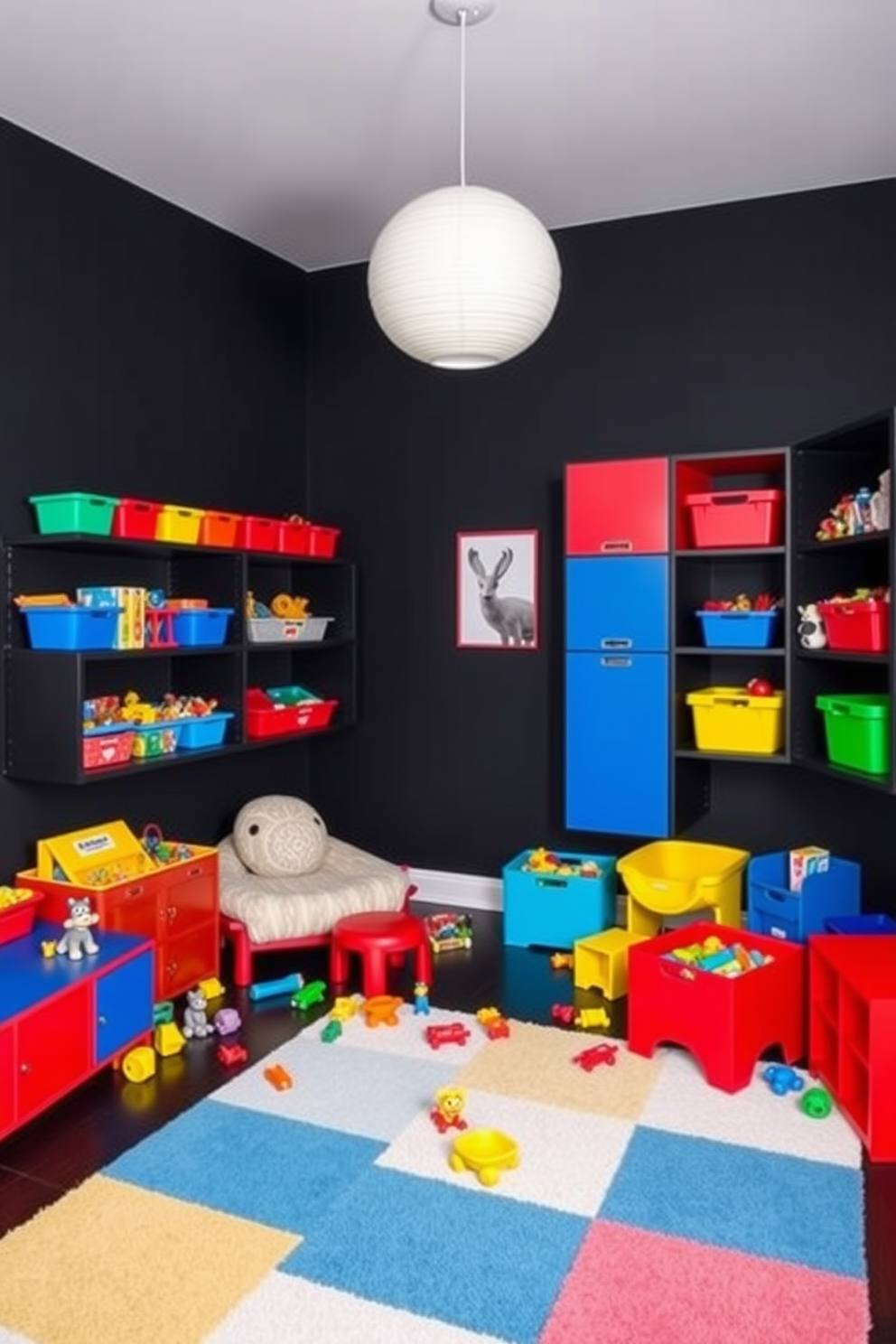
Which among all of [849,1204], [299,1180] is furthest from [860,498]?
[299,1180]

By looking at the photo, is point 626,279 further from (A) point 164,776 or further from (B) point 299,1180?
(B) point 299,1180

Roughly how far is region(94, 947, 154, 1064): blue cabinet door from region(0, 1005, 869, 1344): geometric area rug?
1.05 feet

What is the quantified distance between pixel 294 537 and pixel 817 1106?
2.87 meters

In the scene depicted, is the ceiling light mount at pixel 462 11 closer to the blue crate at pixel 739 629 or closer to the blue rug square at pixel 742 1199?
the blue crate at pixel 739 629

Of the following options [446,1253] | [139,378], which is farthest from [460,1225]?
[139,378]

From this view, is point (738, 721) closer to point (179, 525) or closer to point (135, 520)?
point (179, 525)

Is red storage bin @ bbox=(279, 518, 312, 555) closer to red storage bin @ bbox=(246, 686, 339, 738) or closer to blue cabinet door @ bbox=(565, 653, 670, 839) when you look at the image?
red storage bin @ bbox=(246, 686, 339, 738)

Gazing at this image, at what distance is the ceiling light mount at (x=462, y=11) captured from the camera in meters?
2.76

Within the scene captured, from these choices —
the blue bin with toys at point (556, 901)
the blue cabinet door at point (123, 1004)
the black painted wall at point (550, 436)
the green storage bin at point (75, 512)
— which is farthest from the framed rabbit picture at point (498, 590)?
the blue cabinet door at point (123, 1004)

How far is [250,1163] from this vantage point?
8.09ft

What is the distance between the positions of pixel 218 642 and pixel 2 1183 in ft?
6.60

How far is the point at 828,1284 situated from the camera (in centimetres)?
204

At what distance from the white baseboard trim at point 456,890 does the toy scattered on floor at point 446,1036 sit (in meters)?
1.42

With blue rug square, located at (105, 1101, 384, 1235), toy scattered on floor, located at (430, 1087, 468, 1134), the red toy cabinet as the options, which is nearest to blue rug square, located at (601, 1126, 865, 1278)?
the red toy cabinet
